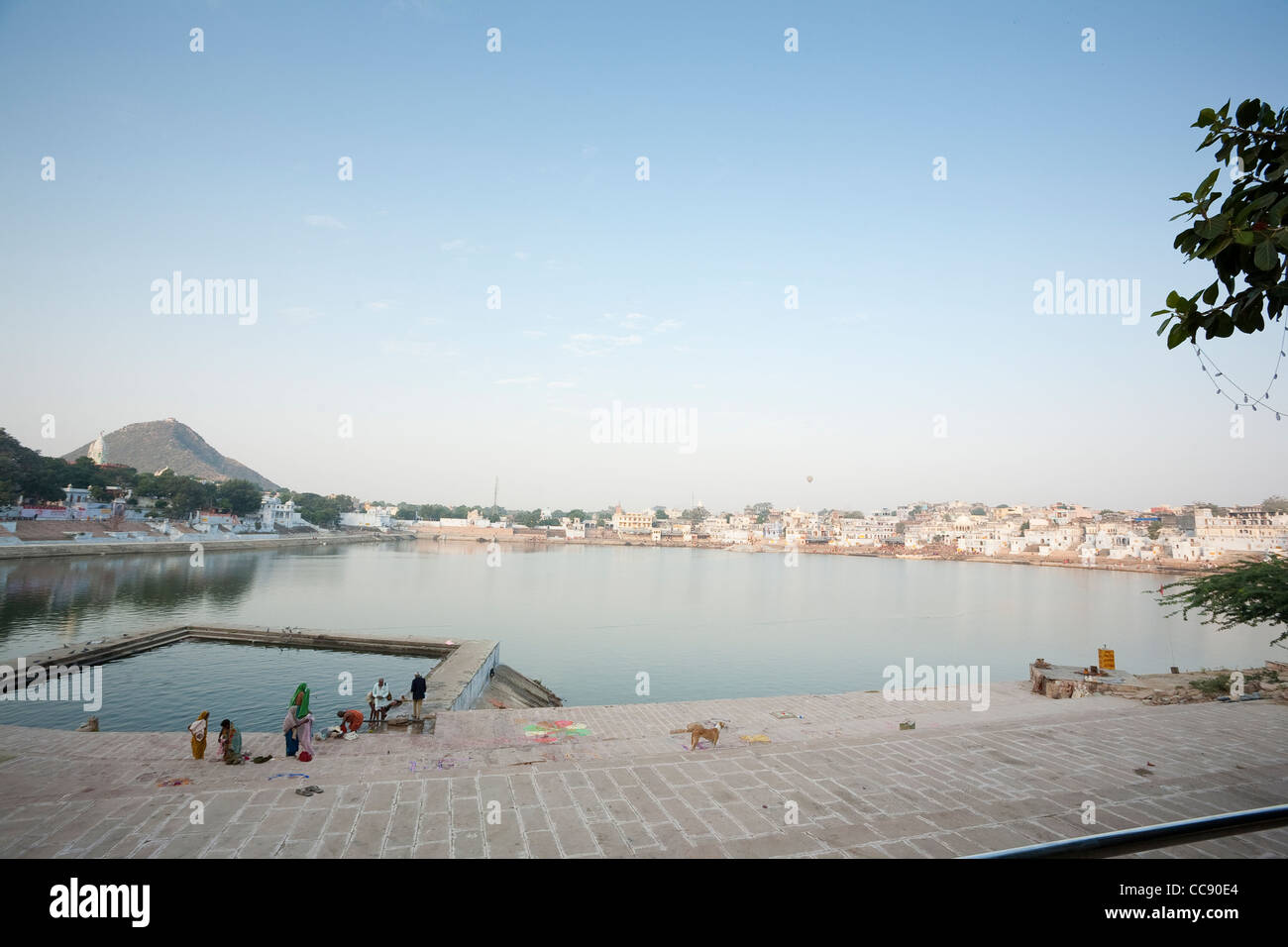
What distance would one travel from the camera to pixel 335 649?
21625mm

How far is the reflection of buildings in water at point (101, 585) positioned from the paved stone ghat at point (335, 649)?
3.80 meters

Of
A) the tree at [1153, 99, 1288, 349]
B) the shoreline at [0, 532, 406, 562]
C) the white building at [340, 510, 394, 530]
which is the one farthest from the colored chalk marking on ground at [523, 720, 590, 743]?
the white building at [340, 510, 394, 530]

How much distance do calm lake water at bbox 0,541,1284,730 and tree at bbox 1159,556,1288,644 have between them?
9999mm

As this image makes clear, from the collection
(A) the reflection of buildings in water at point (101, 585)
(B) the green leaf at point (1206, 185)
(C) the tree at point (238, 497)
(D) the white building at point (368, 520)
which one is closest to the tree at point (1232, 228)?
(B) the green leaf at point (1206, 185)

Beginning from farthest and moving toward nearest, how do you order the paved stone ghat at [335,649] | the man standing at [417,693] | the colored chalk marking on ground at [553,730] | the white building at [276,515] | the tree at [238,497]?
the white building at [276,515], the tree at [238,497], the paved stone ghat at [335,649], the man standing at [417,693], the colored chalk marking on ground at [553,730]

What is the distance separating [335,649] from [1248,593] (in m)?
23.4

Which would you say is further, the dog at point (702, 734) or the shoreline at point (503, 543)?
the shoreline at point (503, 543)

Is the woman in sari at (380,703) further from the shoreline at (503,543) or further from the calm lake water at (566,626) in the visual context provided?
the shoreline at (503,543)

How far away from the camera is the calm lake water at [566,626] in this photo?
1778cm

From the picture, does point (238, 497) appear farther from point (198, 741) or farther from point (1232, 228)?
point (1232, 228)

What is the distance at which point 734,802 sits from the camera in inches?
219

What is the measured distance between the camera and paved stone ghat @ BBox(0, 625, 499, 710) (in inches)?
565

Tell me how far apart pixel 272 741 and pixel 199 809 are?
3508 mm
